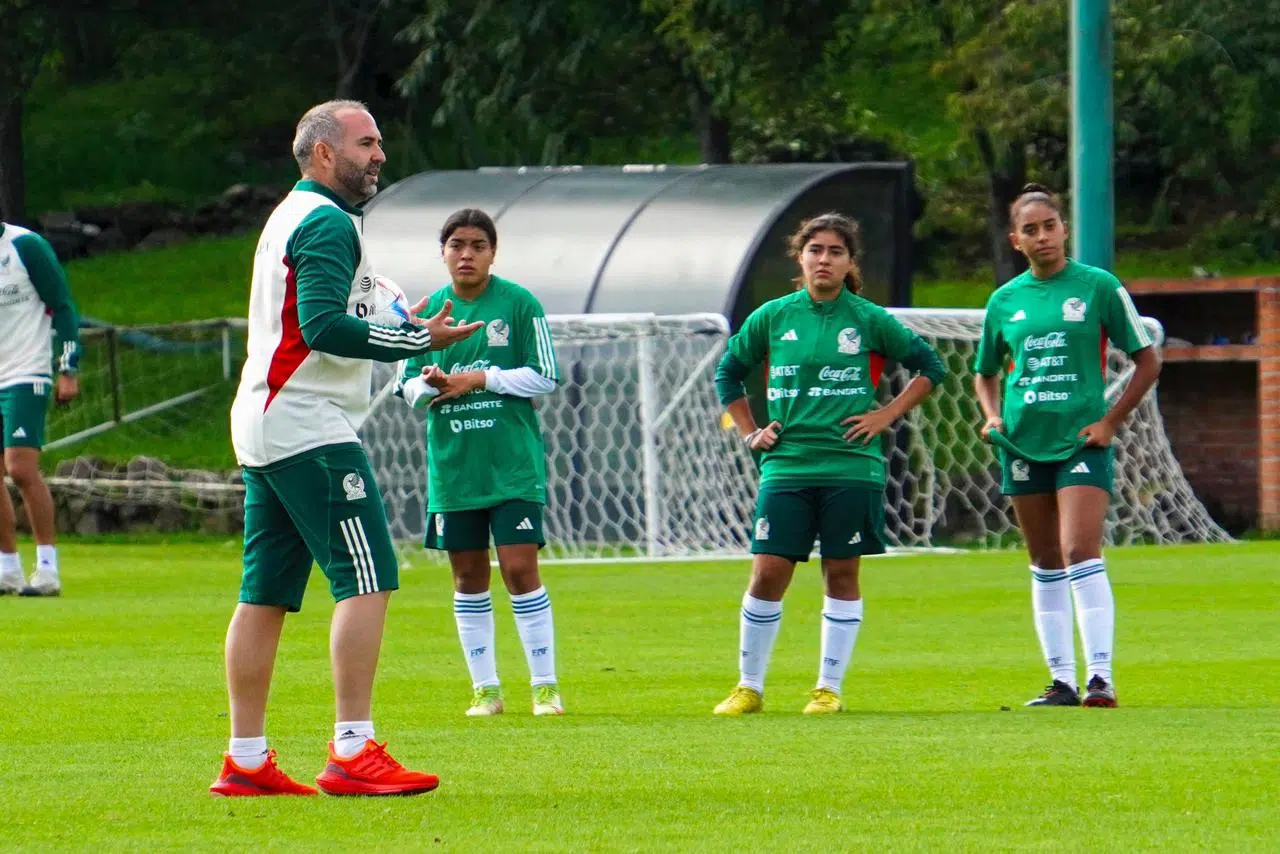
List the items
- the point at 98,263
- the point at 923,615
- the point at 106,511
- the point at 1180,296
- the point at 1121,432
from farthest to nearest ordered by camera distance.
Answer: the point at 98,263
the point at 1180,296
the point at 106,511
the point at 1121,432
the point at 923,615

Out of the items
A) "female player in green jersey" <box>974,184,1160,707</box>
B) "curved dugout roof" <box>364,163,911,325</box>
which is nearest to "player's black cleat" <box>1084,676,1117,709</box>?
"female player in green jersey" <box>974,184,1160,707</box>

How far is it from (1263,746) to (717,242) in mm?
13331

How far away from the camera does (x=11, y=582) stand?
529 inches

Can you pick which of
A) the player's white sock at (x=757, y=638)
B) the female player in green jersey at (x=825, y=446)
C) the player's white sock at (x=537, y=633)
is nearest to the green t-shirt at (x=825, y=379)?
the female player in green jersey at (x=825, y=446)

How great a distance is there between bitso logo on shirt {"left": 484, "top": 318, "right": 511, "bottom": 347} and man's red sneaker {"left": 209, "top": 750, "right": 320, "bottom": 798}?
276 cm

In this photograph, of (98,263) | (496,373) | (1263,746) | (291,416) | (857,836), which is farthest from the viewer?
(98,263)

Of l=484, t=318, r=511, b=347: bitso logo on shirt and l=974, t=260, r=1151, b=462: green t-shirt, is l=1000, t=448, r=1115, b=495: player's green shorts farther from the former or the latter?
l=484, t=318, r=511, b=347: bitso logo on shirt

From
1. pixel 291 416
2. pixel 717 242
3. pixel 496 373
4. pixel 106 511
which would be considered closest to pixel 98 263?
pixel 106 511

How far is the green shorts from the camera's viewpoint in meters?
8.36

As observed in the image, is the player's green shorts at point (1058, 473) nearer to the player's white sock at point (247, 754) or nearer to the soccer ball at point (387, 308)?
the soccer ball at point (387, 308)

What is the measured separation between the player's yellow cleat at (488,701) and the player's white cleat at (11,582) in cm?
579

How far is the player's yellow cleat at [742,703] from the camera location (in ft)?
27.0

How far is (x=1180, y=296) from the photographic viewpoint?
78.0 ft

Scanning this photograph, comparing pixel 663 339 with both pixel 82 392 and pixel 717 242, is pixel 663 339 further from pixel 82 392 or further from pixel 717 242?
pixel 82 392
